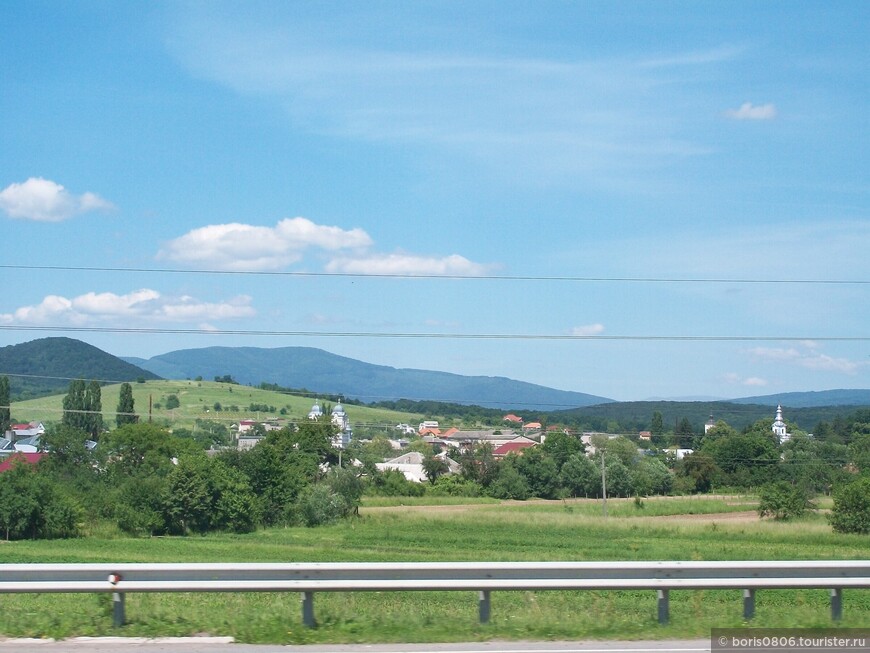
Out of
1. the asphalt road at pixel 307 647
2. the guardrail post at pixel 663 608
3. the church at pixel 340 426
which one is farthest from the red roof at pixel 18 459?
the guardrail post at pixel 663 608

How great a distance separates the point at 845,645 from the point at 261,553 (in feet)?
85.3

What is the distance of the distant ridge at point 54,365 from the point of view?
76562 millimetres

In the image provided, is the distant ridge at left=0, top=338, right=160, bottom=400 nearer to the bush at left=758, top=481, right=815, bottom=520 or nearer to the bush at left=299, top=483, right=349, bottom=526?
the bush at left=299, top=483, right=349, bottom=526

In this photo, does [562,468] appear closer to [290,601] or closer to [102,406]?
[290,601]

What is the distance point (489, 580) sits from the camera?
9188mm

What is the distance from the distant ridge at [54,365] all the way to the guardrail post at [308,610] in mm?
59560

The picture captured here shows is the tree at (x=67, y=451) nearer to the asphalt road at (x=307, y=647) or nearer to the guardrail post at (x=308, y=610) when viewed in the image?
the asphalt road at (x=307, y=647)

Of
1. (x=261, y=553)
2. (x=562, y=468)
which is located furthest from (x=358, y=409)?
(x=261, y=553)

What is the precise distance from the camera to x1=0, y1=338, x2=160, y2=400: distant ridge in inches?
3014

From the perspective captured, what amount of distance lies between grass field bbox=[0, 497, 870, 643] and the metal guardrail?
1.39ft

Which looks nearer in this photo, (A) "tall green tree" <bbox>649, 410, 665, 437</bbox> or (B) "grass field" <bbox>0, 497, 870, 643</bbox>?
(B) "grass field" <bbox>0, 497, 870, 643</bbox>

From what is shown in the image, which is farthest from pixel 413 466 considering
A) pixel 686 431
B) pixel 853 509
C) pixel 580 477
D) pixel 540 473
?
pixel 853 509

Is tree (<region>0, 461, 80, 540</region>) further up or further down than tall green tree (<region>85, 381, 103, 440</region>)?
further down

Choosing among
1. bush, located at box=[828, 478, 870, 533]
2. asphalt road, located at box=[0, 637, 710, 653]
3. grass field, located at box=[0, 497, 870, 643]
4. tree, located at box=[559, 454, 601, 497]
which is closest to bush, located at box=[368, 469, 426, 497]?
grass field, located at box=[0, 497, 870, 643]
